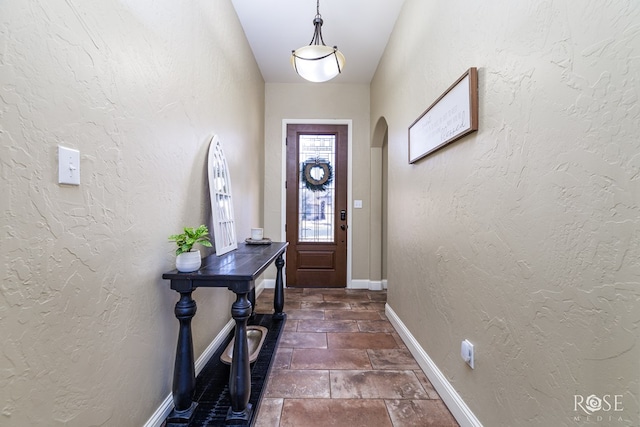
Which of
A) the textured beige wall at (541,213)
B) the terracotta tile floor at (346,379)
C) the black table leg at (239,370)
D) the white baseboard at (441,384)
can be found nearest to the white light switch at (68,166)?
the black table leg at (239,370)

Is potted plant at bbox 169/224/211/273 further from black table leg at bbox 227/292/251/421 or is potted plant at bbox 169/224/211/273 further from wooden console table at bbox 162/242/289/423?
black table leg at bbox 227/292/251/421

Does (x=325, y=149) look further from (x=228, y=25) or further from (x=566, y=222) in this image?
(x=566, y=222)

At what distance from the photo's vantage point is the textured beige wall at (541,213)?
2.32 feet

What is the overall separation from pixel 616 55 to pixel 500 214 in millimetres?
594

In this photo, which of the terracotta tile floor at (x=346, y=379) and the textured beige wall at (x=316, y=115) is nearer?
the terracotta tile floor at (x=346, y=379)

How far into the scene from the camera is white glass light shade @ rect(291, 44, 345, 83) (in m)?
2.20

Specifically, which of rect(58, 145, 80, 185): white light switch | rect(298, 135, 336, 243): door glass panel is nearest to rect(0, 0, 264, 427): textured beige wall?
rect(58, 145, 80, 185): white light switch

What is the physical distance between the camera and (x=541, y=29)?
3.10 feet

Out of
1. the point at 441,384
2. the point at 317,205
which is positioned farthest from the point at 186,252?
the point at 317,205

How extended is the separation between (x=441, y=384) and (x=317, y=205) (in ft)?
8.88

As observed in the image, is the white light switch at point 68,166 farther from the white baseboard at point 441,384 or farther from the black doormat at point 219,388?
the white baseboard at point 441,384

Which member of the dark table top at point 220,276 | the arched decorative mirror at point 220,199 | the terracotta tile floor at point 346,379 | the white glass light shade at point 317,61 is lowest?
the terracotta tile floor at point 346,379

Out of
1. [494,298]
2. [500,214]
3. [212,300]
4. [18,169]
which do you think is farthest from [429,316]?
[18,169]

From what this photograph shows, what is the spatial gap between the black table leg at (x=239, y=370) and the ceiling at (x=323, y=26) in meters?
2.47
